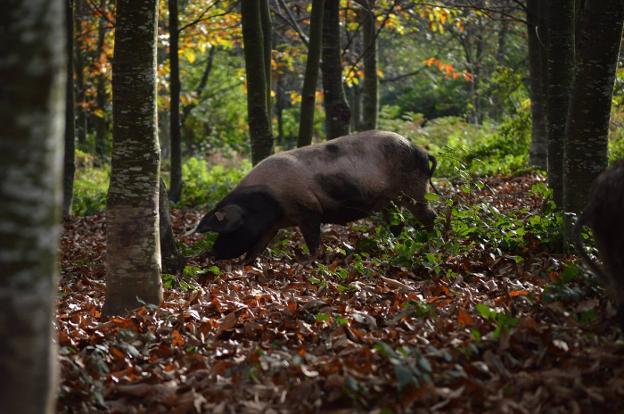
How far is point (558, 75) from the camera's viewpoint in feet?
28.1

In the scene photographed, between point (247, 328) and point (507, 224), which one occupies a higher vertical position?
point (507, 224)

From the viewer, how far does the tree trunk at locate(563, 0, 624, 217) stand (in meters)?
6.84

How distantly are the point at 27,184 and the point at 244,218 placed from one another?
6589mm

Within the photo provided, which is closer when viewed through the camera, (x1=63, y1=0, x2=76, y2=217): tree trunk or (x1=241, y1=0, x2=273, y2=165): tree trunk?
(x1=241, y1=0, x2=273, y2=165): tree trunk

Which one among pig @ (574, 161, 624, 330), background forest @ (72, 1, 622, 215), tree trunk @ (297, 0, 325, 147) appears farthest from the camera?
background forest @ (72, 1, 622, 215)

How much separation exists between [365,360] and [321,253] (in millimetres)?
4756

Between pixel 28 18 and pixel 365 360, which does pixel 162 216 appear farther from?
pixel 28 18

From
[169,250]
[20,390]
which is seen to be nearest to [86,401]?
[20,390]

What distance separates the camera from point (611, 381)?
4152 mm

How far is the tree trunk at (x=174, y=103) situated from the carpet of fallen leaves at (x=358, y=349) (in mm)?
7794

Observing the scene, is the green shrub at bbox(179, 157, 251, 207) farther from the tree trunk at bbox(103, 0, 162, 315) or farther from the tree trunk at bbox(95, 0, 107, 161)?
the tree trunk at bbox(103, 0, 162, 315)

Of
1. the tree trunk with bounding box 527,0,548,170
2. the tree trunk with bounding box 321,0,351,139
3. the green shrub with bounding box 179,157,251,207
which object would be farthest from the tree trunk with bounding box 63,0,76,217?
the tree trunk with bounding box 527,0,548,170

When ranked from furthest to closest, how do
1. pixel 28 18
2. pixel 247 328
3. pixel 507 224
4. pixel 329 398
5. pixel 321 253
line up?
pixel 321 253, pixel 507 224, pixel 247 328, pixel 329 398, pixel 28 18

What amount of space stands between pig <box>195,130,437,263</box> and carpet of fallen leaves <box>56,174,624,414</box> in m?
2.03
